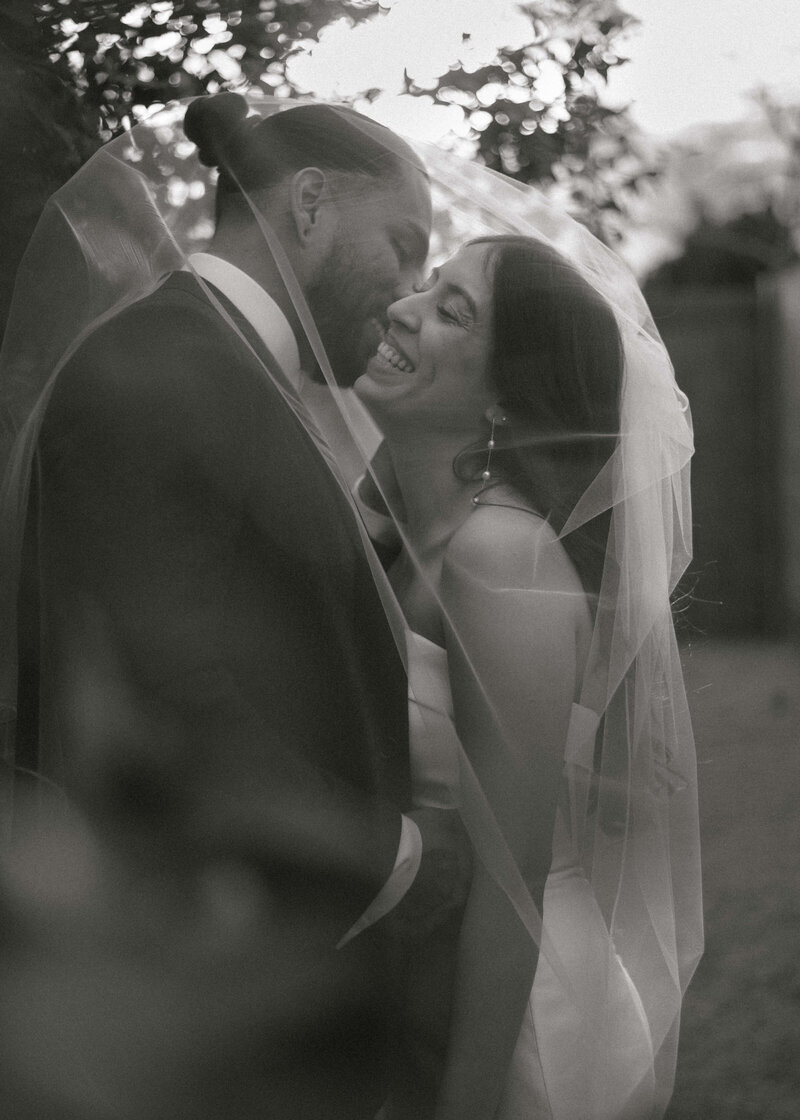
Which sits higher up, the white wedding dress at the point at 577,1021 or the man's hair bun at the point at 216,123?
the man's hair bun at the point at 216,123

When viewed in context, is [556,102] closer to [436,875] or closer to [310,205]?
[310,205]

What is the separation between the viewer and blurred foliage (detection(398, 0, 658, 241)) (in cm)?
144

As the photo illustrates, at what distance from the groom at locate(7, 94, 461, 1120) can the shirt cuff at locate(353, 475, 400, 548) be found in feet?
0.34

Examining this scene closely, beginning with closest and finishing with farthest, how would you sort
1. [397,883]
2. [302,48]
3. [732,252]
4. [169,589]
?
[169,589] < [397,883] < [302,48] < [732,252]

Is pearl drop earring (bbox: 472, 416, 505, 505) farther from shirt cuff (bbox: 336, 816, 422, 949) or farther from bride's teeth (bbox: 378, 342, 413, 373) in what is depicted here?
shirt cuff (bbox: 336, 816, 422, 949)

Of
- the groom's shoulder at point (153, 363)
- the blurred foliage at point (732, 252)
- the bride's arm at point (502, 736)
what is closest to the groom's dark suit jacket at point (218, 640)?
the groom's shoulder at point (153, 363)

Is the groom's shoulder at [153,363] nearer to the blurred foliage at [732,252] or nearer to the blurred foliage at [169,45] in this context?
the blurred foliage at [169,45]

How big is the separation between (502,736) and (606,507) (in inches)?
13.1

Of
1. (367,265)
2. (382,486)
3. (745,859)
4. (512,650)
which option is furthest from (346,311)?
(745,859)

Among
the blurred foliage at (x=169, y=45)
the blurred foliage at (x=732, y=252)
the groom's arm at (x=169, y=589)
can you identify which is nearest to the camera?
the groom's arm at (x=169, y=589)

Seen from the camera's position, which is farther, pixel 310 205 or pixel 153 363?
pixel 310 205

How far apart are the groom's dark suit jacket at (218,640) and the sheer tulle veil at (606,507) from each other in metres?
0.15

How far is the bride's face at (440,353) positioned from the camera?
147 cm

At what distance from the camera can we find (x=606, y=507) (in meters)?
1.49
